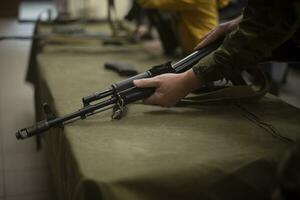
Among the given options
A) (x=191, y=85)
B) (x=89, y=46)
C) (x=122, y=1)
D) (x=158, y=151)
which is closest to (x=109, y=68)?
(x=89, y=46)

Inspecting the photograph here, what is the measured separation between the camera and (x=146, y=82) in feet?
3.59

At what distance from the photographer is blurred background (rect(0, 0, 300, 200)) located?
1692 mm

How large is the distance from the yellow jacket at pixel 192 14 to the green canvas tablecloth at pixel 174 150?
1.75 feet

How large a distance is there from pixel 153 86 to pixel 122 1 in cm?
382

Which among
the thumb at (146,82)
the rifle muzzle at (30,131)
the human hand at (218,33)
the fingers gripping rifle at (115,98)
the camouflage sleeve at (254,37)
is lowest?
the rifle muzzle at (30,131)

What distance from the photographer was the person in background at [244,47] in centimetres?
Result: 87

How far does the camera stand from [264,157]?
0.87 meters

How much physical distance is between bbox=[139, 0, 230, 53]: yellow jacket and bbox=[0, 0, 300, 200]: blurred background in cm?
38

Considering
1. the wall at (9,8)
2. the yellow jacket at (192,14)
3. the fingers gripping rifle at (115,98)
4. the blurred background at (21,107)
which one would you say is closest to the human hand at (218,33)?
the fingers gripping rifle at (115,98)

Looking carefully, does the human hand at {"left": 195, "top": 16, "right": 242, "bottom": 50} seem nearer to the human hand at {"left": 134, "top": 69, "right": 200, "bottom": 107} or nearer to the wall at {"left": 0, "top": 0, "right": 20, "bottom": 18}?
the human hand at {"left": 134, "top": 69, "right": 200, "bottom": 107}

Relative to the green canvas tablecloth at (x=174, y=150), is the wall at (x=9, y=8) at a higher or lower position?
lower

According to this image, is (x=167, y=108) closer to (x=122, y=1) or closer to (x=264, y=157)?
(x=264, y=157)

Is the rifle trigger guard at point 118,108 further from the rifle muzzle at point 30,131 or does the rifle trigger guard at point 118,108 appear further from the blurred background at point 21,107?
the blurred background at point 21,107

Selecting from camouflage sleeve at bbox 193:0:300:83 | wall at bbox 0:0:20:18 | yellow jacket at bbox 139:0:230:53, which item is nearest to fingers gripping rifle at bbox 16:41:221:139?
camouflage sleeve at bbox 193:0:300:83
